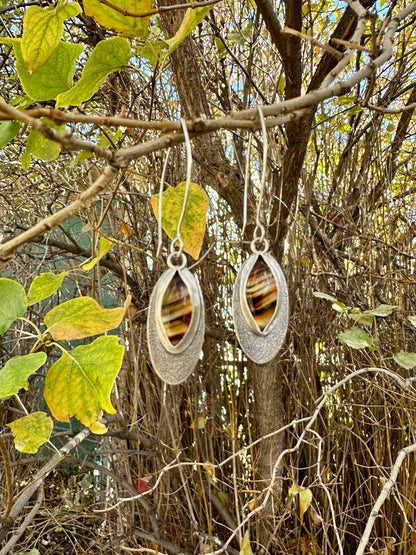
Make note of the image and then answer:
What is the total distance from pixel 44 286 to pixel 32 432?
17 cm

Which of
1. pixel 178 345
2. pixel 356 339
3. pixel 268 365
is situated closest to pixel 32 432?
pixel 178 345

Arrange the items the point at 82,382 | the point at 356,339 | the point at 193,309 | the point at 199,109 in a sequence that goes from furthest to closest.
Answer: the point at 199,109, the point at 356,339, the point at 82,382, the point at 193,309

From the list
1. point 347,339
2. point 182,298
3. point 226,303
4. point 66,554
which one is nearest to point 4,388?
point 182,298

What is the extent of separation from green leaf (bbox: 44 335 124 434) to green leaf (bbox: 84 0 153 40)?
0.29 m

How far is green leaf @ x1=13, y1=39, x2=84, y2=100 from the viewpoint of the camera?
50cm

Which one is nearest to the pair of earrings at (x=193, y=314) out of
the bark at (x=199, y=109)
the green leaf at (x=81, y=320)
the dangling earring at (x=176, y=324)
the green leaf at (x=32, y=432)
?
the dangling earring at (x=176, y=324)

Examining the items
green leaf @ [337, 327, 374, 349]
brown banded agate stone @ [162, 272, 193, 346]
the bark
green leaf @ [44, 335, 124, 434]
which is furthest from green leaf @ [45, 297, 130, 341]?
the bark

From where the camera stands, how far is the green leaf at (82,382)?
51 centimetres

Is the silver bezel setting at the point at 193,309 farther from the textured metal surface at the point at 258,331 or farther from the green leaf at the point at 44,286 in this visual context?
the green leaf at the point at 44,286

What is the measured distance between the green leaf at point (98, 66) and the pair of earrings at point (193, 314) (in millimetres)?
155

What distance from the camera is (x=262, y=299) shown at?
45 cm

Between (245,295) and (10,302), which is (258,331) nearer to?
(245,295)

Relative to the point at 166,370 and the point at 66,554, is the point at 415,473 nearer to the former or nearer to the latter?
the point at 166,370

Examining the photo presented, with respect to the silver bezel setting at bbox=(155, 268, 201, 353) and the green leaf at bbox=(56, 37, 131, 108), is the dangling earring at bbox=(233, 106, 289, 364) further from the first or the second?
the green leaf at bbox=(56, 37, 131, 108)
